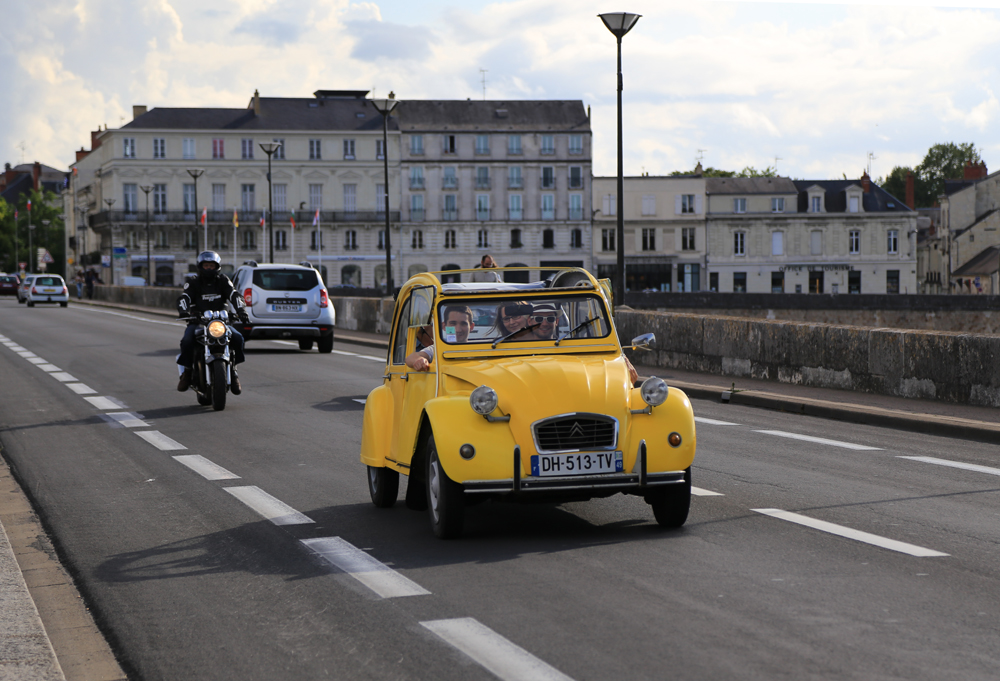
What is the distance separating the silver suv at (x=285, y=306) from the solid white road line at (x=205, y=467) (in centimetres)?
1560

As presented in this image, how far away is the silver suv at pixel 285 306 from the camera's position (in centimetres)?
2694

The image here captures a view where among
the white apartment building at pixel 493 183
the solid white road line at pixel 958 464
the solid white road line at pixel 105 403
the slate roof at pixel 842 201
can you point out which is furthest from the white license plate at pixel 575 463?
the white apartment building at pixel 493 183

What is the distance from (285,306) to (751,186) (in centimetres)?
8244

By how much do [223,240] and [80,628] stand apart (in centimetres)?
10427

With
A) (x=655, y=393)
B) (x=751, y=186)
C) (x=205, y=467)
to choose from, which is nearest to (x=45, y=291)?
(x=205, y=467)

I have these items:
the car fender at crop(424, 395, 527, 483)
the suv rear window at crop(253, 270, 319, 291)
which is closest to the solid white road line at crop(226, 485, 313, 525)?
the car fender at crop(424, 395, 527, 483)

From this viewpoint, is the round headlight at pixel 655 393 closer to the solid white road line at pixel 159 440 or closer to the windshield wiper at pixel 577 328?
the windshield wiper at pixel 577 328

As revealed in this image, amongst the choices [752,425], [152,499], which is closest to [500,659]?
[152,499]

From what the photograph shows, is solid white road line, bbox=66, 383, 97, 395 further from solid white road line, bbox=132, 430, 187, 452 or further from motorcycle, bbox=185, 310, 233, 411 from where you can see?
solid white road line, bbox=132, 430, 187, 452

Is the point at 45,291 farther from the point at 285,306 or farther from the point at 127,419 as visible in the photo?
the point at 127,419

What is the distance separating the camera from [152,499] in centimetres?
924

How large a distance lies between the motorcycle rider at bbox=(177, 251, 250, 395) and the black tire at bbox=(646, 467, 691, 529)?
8299mm

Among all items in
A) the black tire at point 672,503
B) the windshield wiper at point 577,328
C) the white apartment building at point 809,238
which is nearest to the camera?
the black tire at point 672,503

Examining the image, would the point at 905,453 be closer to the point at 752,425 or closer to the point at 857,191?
the point at 752,425
